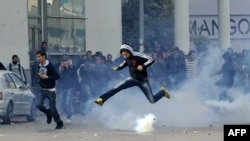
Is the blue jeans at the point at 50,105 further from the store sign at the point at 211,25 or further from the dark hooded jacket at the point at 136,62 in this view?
the store sign at the point at 211,25

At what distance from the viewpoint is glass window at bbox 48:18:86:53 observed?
3262 centimetres

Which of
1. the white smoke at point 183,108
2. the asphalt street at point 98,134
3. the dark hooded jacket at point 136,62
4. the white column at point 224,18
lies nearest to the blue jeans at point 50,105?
the asphalt street at point 98,134

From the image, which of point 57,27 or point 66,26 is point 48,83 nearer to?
point 57,27

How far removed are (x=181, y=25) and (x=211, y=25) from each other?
837 cm

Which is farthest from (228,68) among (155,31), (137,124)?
(155,31)

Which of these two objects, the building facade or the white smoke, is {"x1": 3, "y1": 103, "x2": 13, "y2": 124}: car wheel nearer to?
the white smoke

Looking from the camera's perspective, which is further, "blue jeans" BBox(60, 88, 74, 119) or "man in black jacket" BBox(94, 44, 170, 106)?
"blue jeans" BBox(60, 88, 74, 119)

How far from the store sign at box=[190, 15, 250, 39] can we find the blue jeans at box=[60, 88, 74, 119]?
20.6m

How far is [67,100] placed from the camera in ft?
70.8

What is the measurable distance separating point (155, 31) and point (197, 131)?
27231 millimetres

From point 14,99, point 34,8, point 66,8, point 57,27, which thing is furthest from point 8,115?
point 66,8

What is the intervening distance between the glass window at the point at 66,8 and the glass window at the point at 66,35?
245 mm

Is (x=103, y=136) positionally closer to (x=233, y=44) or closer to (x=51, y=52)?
(x=51, y=52)

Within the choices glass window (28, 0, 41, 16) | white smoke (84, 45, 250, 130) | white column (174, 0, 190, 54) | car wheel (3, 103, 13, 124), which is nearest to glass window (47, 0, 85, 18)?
glass window (28, 0, 41, 16)
